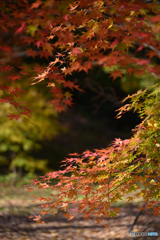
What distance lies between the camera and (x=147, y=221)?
3.90 meters

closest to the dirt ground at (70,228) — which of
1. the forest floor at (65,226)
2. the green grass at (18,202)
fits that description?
the forest floor at (65,226)

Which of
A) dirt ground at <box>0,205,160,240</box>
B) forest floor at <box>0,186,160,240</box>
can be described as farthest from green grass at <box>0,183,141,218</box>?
dirt ground at <box>0,205,160,240</box>

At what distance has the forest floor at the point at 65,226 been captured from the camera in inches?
146

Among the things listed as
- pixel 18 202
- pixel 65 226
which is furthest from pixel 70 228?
pixel 18 202

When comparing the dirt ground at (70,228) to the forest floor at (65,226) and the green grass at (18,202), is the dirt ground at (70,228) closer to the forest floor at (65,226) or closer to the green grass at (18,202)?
the forest floor at (65,226)

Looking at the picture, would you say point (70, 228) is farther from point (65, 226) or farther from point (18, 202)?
point (18, 202)

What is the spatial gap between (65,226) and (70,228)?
133mm

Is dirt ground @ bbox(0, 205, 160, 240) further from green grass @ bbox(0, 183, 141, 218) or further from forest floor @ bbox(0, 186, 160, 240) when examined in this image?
green grass @ bbox(0, 183, 141, 218)

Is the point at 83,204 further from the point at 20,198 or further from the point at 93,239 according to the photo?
the point at 20,198

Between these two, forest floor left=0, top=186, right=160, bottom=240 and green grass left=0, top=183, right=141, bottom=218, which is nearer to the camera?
forest floor left=0, top=186, right=160, bottom=240

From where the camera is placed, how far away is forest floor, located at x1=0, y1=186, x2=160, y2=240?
3717 mm

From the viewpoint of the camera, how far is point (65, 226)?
4164 mm

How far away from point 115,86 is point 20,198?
5441 millimetres

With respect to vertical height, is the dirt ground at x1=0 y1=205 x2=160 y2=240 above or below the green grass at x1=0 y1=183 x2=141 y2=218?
below
